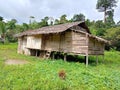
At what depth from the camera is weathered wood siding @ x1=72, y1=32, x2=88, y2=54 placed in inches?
683

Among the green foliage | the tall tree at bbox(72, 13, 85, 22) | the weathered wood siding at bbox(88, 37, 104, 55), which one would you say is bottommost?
the weathered wood siding at bbox(88, 37, 104, 55)

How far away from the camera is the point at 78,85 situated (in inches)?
392

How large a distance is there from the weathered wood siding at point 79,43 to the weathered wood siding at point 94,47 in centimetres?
45

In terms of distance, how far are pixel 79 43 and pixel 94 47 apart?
1.47 metres

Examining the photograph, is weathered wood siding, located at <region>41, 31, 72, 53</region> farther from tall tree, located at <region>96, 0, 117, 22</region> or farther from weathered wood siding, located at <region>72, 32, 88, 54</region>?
tall tree, located at <region>96, 0, 117, 22</region>

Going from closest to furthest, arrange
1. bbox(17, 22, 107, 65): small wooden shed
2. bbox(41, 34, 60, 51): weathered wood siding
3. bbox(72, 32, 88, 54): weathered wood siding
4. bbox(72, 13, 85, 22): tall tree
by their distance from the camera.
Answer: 1. bbox(72, 32, 88, 54): weathered wood siding
2. bbox(17, 22, 107, 65): small wooden shed
3. bbox(41, 34, 60, 51): weathered wood siding
4. bbox(72, 13, 85, 22): tall tree

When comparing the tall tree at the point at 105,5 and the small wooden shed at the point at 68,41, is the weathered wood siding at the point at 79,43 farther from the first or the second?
the tall tree at the point at 105,5

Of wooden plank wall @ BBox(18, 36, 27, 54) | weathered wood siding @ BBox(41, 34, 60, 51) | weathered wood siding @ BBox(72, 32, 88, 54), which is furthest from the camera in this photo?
wooden plank wall @ BBox(18, 36, 27, 54)

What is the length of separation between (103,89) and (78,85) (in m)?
1.27

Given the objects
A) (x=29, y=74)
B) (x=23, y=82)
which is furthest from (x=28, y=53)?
(x=23, y=82)

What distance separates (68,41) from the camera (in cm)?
1903

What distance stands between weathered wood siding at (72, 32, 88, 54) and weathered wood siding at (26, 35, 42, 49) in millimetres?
5481

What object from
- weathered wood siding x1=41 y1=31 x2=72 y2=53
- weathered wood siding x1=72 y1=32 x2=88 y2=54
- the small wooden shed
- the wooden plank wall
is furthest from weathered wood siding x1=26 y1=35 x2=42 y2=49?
weathered wood siding x1=72 y1=32 x2=88 y2=54

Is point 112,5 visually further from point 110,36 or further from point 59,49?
point 59,49
